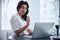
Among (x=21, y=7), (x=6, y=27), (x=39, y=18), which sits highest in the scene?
(x=21, y=7)

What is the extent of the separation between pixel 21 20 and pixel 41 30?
47.5 inches

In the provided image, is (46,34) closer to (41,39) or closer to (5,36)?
(41,39)

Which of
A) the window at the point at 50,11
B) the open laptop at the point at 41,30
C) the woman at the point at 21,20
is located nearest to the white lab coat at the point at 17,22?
the woman at the point at 21,20

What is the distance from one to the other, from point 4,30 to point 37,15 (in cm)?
86

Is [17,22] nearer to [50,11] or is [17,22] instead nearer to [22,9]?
[22,9]

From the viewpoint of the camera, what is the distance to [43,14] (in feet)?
9.96

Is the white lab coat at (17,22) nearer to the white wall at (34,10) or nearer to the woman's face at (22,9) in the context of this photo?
the woman's face at (22,9)

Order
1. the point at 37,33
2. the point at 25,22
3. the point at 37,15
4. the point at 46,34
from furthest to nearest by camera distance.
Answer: the point at 37,15 → the point at 25,22 → the point at 46,34 → the point at 37,33

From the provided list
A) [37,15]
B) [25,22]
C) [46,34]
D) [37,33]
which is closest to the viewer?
[37,33]

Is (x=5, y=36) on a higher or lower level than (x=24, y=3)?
lower

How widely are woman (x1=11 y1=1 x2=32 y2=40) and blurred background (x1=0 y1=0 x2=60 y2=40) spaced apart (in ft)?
Result: 0.39

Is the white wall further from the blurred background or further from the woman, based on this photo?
the woman

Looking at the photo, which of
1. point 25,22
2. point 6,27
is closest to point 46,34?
point 25,22

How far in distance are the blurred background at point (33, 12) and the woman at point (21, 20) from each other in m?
0.12
